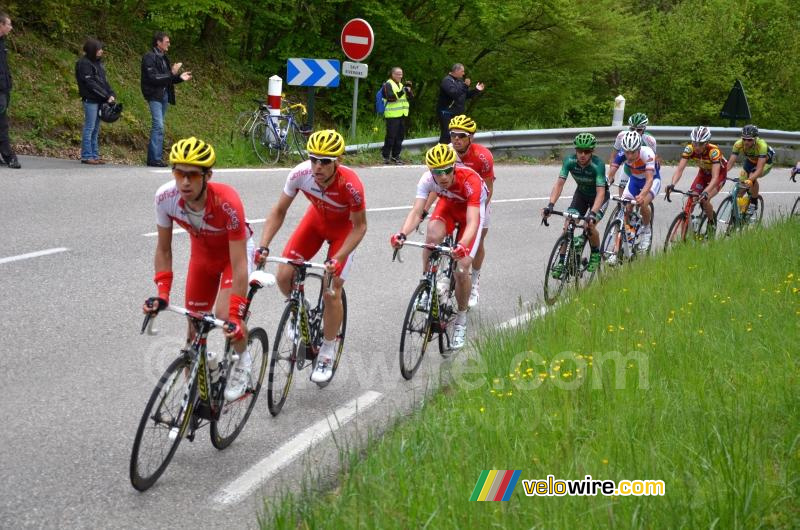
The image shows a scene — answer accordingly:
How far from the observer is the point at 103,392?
6266mm

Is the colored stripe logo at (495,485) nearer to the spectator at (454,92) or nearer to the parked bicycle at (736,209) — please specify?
the parked bicycle at (736,209)

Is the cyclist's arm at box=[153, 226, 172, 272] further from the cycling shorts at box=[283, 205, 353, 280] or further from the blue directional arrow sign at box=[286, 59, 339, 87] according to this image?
the blue directional arrow sign at box=[286, 59, 339, 87]

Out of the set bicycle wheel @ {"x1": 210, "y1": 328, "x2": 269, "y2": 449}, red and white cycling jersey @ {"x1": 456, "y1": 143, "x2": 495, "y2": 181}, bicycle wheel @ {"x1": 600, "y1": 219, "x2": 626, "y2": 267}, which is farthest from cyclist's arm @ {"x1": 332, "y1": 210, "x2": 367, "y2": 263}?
bicycle wheel @ {"x1": 600, "y1": 219, "x2": 626, "y2": 267}

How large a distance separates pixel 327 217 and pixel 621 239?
5.64m

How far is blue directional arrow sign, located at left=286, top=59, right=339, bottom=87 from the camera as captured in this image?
17531 millimetres

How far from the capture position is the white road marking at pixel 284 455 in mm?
5078

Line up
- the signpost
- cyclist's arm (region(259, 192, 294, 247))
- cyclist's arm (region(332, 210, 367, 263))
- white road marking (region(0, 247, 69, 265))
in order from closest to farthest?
cyclist's arm (region(259, 192, 294, 247)) → cyclist's arm (region(332, 210, 367, 263)) → white road marking (region(0, 247, 69, 265)) → the signpost

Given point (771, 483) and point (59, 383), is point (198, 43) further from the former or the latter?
point (771, 483)

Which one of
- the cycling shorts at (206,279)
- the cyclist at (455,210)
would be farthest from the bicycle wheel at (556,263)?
the cycling shorts at (206,279)

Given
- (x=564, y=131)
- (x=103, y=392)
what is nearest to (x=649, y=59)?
(x=564, y=131)

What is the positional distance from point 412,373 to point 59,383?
9.01 feet

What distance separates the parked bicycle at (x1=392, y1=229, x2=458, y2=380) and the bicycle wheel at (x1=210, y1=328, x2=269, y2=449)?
52.3 inches

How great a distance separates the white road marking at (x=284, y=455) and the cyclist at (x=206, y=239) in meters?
0.48

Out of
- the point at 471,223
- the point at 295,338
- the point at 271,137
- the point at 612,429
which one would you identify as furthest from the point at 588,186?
the point at 271,137
